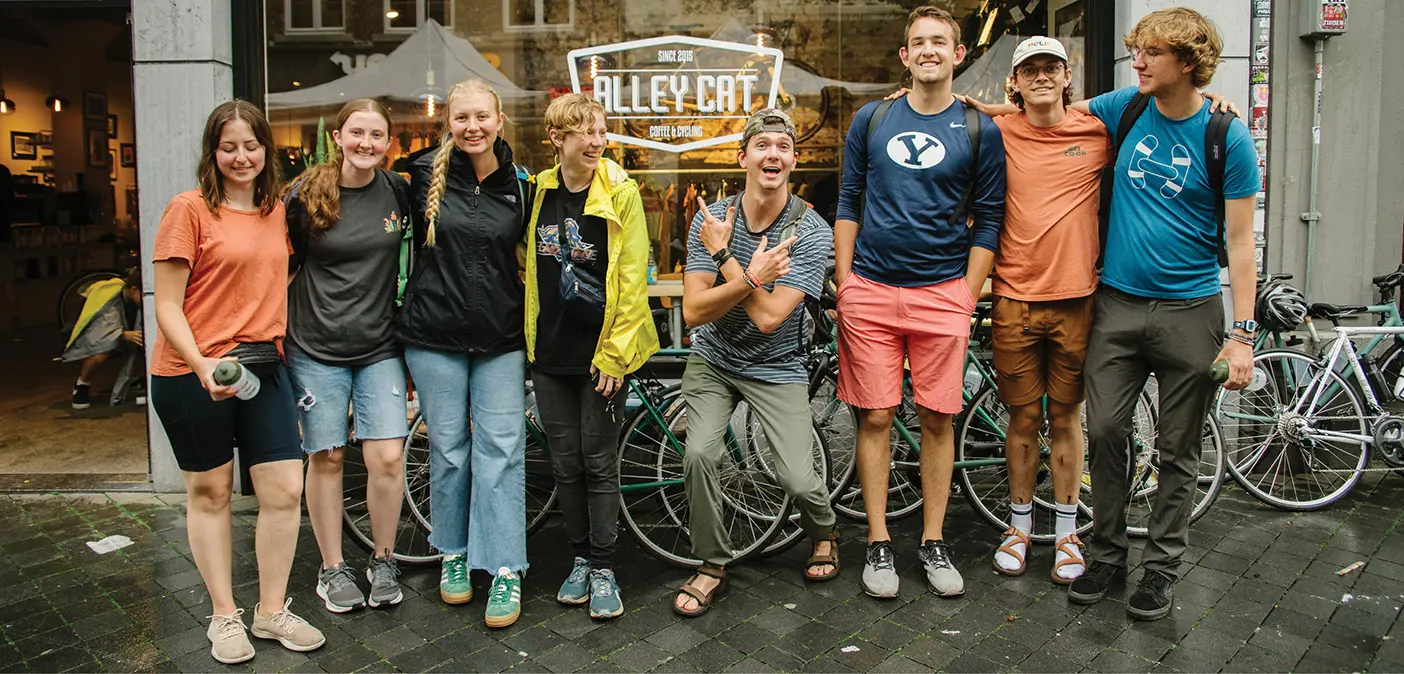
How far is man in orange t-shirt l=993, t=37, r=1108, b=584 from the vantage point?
14.6 feet

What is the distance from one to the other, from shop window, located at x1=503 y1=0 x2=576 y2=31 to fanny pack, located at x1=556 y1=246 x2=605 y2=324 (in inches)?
133

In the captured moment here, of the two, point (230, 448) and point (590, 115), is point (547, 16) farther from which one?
point (230, 448)

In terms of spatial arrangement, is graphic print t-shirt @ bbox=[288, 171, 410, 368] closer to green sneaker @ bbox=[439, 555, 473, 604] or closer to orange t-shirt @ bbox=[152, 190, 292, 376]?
orange t-shirt @ bbox=[152, 190, 292, 376]

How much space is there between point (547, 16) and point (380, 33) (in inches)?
45.0

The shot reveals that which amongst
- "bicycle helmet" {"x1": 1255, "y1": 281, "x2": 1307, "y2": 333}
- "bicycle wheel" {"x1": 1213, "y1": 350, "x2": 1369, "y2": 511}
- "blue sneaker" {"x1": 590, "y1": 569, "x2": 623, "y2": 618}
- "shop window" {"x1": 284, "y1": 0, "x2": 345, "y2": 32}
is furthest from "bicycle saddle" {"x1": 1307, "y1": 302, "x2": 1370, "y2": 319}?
"shop window" {"x1": 284, "y1": 0, "x2": 345, "y2": 32}

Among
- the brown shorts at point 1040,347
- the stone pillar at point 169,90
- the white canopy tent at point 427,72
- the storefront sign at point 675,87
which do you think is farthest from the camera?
the white canopy tent at point 427,72

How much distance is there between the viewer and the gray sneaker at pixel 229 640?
3.85 meters

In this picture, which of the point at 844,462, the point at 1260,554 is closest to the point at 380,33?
the point at 844,462

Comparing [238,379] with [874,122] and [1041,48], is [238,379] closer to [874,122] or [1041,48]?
[874,122]

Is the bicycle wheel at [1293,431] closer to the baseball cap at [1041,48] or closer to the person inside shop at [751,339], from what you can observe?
the baseball cap at [1041,48]

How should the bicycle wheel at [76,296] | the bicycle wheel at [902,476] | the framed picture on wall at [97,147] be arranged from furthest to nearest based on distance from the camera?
the framed picture on wall at [97,147], the bicycle wheel at [76,296], the bicycle wheel at [902,476]

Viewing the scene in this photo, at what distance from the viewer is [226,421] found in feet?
12.5

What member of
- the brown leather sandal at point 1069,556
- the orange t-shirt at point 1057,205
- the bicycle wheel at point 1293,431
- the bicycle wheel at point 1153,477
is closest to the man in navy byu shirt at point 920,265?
the orange t-shirt at point 1057,205

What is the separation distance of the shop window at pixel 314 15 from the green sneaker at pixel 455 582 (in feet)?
13.2
